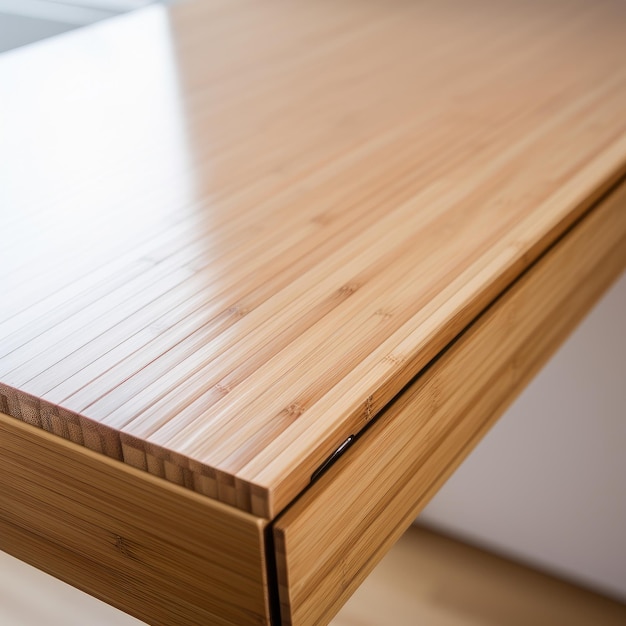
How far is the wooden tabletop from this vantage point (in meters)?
0.46

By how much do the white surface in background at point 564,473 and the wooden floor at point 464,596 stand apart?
31 mm

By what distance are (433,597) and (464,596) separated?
6cm

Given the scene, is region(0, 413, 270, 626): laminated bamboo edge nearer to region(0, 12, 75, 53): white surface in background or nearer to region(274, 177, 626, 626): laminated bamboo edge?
region(274, 177, 626, 626): laminated bamboo edge

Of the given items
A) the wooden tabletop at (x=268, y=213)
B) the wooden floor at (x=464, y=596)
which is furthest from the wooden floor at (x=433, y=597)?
the wooden tabletop at (x=268, y=213)

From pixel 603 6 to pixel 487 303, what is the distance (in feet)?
2.70

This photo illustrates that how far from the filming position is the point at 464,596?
1.67 metres

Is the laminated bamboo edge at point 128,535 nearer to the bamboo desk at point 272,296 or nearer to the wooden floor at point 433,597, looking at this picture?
the bamboo desk at point 272,296

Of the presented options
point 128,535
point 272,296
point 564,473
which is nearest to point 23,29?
point 564,473

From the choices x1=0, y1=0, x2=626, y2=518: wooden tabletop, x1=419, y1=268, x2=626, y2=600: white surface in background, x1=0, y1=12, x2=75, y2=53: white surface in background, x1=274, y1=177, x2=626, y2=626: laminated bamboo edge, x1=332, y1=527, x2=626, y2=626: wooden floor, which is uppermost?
x1=0, y1=0, x2=626, y2=518: wooden tabletop

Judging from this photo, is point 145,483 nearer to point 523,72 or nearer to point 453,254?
point 453,254

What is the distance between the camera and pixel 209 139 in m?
0.83

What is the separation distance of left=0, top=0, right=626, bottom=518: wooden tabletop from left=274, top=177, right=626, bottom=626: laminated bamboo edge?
2cm

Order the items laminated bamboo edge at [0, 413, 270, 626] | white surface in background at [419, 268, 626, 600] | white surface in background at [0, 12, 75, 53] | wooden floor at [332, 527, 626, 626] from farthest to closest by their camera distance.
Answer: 1. white surface in background at [0, 12, 75, 53]
2. wooden floor at [332, 527, 626, 626]
3. white surface in background at [419, 268, 626, 600]
4. laminated bamboo edge at [0, 413, 270, 626]

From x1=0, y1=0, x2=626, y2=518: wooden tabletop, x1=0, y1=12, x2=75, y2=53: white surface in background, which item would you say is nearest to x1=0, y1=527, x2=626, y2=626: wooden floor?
x1=0, y1=0, x2=626, y2=518: wooden tabletop
